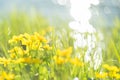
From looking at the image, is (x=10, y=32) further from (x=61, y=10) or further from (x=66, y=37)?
(x=61, y=10)

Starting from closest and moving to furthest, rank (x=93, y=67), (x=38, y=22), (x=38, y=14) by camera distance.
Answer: (x=93, y=67) → (x=38, y=22) → (x=38, y=14)

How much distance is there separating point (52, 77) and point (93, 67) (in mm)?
271

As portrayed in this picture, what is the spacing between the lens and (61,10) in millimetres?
6773

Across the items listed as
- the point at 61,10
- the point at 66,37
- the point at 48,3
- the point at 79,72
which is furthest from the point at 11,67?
the point at 48,3

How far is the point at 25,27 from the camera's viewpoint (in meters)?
3.43

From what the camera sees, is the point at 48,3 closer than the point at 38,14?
No

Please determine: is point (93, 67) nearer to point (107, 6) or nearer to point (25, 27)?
point (25, 27)

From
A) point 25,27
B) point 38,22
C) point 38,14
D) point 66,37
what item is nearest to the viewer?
point 66,37

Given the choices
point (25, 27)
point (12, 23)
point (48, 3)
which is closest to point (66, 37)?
point (25, 27)

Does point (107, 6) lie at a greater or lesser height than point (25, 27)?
lesser

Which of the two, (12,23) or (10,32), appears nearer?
(10,32)

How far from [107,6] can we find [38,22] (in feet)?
11.5

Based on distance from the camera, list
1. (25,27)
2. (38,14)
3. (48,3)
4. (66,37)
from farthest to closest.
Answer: (48,3) < (38,14) < (25,27) < (66,37)

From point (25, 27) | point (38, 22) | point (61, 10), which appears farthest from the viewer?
point (61, 10)
